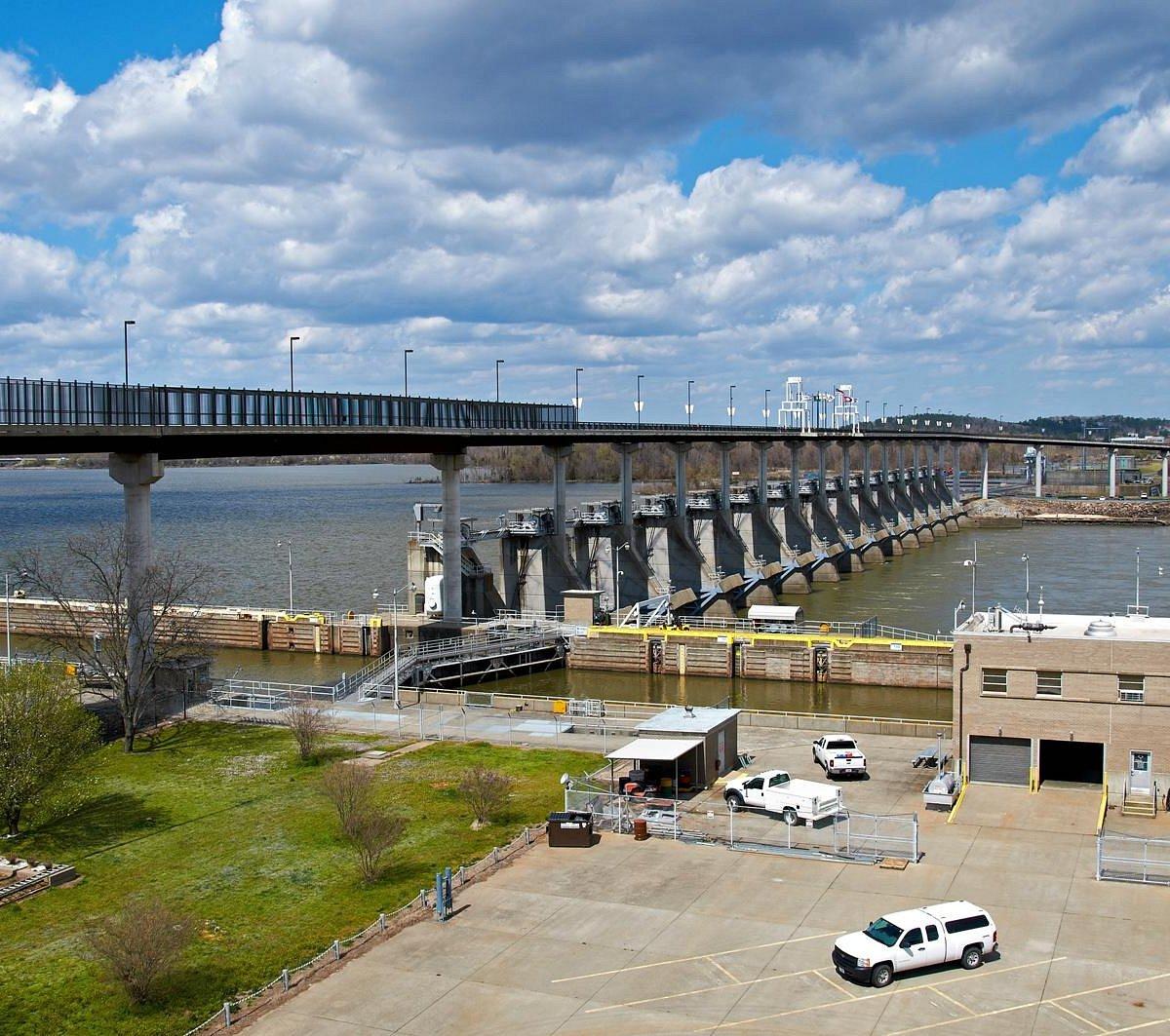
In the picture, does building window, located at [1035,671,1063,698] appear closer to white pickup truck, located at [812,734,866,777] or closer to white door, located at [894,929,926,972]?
white pickup truck, located at [812,734,866,777]

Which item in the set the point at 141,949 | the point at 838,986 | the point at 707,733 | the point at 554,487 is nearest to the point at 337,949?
the point at 141,949

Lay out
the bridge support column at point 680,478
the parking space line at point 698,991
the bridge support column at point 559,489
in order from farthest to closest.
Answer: the bridge support column at point 680,478, the bridge support column at point 559,489, the parking space line at point 698,991

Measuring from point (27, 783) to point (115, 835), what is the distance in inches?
88.5

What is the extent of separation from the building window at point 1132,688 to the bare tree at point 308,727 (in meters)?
20.3

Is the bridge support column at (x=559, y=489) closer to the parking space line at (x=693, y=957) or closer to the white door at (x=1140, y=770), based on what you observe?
the white door at (x=1140, y=770)

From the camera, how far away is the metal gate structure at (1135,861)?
73.5 feet

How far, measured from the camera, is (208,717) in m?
39.4

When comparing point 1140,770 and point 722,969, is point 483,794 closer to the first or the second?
point 722,969

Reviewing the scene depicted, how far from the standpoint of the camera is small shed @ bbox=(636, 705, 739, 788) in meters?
29.7

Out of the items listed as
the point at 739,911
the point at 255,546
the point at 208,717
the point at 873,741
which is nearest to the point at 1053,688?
the point at 873,741

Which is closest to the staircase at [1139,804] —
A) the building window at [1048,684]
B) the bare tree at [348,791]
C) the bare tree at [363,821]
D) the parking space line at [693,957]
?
the building window at [1048,684]

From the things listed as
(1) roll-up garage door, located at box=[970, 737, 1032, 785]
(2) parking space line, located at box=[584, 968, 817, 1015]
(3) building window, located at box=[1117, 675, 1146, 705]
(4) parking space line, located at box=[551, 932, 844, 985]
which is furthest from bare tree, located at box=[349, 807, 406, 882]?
(3) building window, located at box=[1117, 675, 1146, 705]

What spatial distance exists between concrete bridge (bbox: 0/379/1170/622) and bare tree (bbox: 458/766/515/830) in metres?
16.7

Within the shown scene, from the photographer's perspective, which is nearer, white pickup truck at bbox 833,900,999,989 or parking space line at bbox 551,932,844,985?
white pickup truck at bbox 833,900,999,989
